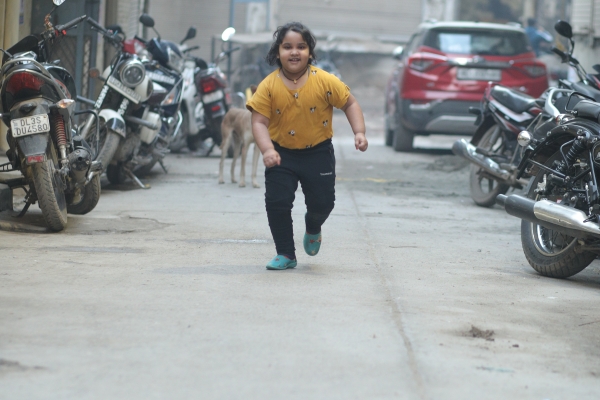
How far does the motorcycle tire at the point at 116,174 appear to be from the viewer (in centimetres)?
939

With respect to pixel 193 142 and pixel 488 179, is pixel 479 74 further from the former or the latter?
pixel 488 179

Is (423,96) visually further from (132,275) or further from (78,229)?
(132,275)

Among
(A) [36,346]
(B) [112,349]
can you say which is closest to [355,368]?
(B) [112,349]

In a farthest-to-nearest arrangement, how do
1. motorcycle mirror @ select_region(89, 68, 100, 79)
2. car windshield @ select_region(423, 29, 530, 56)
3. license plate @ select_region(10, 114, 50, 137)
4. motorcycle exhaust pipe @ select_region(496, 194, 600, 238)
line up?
car windshield @ select_region(423, 29, 530, 56), motorcycle mirror @ select_region(89, 68, 100, 79), license plate @ select_region(10, 114, 50, 137), motorcycle exhaust pipe @ select_region(496, 194, 600, 238)

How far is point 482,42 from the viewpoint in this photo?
43.9 ft

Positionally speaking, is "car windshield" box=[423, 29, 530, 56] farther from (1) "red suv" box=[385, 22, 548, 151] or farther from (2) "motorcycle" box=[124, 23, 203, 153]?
(2) "motorcycle" box=[124, 23, 203, 153]

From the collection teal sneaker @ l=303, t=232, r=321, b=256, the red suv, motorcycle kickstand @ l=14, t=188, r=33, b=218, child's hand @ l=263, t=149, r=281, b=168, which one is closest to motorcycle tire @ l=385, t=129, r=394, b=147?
the red suv

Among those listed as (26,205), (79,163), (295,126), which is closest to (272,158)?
(295,126)

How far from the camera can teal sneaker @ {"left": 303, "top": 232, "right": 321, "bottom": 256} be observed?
5754 mm

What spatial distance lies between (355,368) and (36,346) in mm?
1239

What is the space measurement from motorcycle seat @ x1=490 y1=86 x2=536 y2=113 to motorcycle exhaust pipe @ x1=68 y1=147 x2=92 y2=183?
395 cm

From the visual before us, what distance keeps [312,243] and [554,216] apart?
1.40 meters

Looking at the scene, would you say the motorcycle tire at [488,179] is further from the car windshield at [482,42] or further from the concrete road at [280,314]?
the car windshield at [482,42]

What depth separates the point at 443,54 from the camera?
13.3 m
